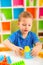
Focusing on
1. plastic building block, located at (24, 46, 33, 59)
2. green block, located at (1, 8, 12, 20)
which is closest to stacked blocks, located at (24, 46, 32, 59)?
plastic building block, located at (24, 46, 33, 59)

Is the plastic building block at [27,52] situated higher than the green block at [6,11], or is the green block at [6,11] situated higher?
the green block at [6,11]

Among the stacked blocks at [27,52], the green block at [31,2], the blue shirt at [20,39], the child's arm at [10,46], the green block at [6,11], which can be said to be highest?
the green block at [31,2]

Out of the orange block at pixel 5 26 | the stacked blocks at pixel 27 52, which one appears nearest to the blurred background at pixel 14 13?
the orange block at pixel 5 26

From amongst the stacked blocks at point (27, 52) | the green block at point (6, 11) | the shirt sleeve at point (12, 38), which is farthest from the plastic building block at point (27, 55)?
the green block at point (6, 11)

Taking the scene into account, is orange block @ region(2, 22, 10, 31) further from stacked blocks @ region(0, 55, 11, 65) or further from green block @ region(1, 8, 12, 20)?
stacked blocks @ region(0, 55, 11, 65)

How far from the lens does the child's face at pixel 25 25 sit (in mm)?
1019

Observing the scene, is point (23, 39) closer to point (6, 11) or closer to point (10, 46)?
point (10, 46)

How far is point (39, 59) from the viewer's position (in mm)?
→ 1038

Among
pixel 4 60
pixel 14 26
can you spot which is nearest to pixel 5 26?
pixel 14 26

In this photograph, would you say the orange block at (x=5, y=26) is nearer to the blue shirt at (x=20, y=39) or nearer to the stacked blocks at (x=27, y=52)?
the blue shirt at (x=20, y=39)

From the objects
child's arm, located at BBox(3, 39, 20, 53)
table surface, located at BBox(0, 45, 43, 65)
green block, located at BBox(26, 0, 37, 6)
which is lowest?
table surface, located at BBox(0, 45, 43, 65)

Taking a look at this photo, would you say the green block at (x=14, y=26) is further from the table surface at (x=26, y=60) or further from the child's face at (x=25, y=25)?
the table surface at (x=26, y=60)

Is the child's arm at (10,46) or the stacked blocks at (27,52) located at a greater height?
the child's arm at (10,46)

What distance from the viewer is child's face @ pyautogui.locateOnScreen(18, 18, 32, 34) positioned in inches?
40.1
